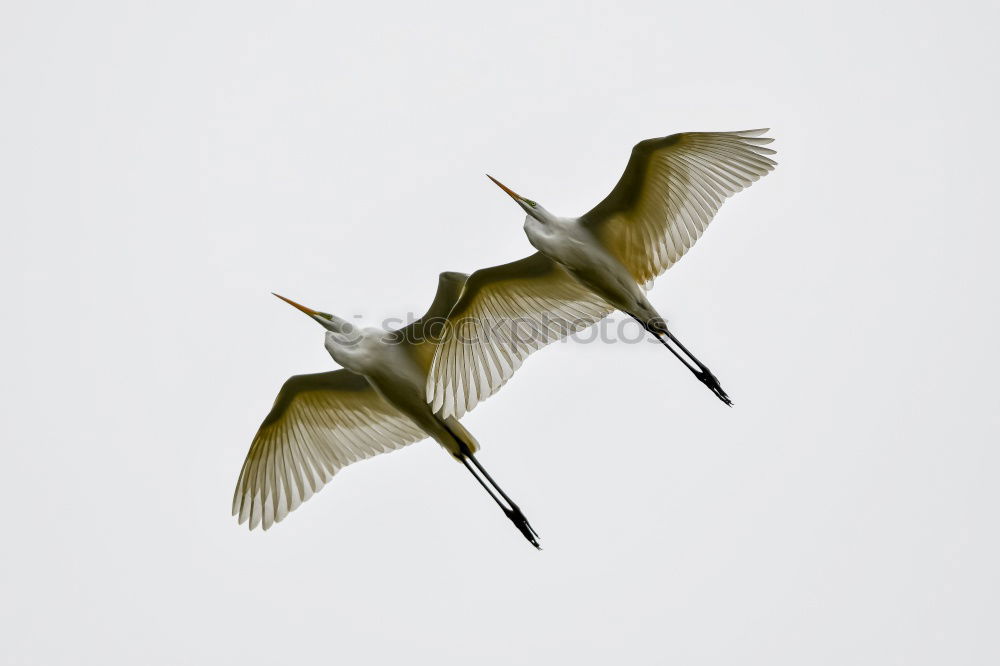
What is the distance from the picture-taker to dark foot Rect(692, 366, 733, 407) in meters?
12.1

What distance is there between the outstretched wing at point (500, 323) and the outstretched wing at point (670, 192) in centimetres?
58

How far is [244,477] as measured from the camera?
40.4ft

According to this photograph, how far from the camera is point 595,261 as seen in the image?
1145 cm

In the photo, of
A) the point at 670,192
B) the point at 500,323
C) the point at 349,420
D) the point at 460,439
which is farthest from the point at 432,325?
the point at 670,192

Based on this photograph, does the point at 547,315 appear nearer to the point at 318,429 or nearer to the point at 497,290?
the point at 497,290

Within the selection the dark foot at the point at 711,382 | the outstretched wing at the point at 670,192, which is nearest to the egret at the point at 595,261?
the outstretched wing at the point at 670,192

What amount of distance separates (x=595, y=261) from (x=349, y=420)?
9.92 feet

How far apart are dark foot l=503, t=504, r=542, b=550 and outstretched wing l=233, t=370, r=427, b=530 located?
4.03 ft

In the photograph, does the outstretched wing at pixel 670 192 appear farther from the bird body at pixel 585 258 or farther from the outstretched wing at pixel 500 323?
the outstretched wing at pixel 500 323

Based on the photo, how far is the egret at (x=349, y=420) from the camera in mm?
11711

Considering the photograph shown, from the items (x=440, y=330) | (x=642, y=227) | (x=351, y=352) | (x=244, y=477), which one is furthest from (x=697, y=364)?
(x=244, y=477)

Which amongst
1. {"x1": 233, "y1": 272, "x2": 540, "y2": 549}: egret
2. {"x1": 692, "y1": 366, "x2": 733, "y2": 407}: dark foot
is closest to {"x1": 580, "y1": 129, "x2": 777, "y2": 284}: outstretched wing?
{"x1": 692, "y1": 366, "x2": 733, "y2": 407}: dark foot

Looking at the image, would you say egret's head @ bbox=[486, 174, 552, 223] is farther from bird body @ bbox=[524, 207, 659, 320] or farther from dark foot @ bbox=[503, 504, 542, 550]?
dark foot @ bbox=[503, 504, 542, 550]

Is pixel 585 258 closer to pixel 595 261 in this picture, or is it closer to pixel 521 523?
pixel 595 261
